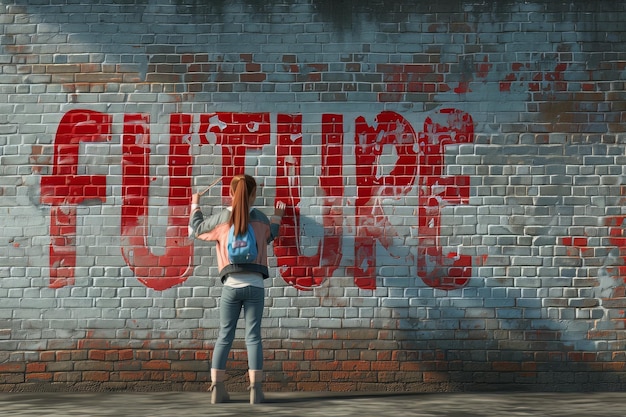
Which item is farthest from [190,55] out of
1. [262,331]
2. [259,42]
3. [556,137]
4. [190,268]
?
[556,137]

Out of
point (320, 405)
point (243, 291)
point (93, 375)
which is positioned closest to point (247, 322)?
point (243, 291)

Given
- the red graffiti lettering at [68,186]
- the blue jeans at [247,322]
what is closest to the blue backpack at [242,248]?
the blue jeans at [247,322]

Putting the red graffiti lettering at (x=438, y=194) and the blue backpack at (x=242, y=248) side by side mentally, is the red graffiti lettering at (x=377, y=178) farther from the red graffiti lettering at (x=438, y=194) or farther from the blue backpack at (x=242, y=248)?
the blue backpack at (x=242, y=248)

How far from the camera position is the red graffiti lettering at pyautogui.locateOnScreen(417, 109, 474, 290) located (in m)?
7.50

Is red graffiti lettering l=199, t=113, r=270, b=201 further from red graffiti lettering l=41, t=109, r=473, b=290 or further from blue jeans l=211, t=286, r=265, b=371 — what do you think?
blue jeans l=211, t=286, r=265, b=371

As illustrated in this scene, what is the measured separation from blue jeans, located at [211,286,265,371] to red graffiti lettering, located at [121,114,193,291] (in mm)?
840

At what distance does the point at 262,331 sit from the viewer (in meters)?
7.51

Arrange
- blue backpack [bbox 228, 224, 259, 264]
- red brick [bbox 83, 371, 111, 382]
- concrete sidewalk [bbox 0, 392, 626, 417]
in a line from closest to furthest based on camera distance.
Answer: concrete sidewalk [bbox 0, 392, 626, 417] → blue backpack [bbox 228, 224, 259, 264] → red brick [bbox 83, 371, 111, 382]

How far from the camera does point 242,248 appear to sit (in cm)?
674

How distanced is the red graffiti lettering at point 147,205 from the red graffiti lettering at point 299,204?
754 mm

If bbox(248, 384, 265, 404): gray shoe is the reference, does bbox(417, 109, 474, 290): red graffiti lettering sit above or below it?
above

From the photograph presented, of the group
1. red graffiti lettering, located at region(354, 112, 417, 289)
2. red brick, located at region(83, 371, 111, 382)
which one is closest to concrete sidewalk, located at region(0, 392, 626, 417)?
red brick, located at region(83, 371, 111, 382)

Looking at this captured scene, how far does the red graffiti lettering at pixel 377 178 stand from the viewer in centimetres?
752

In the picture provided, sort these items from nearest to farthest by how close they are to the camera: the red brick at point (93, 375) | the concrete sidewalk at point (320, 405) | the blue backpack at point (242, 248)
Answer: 1. the concrete sidewalk at point (320, 405)
2. the blue backpack at point (242, 248)
3. the red brick at point (93, 375)
